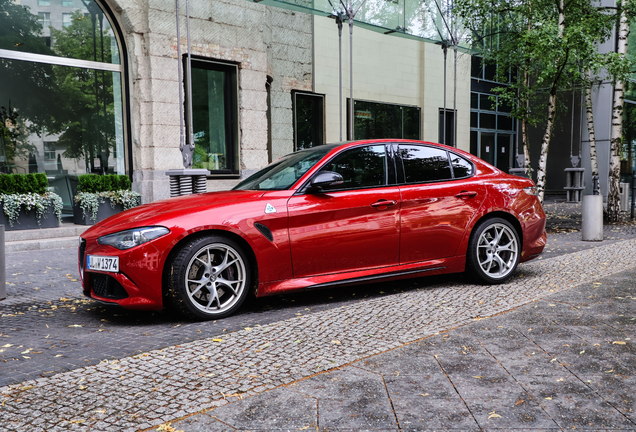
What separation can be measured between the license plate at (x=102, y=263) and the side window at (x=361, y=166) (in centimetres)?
206

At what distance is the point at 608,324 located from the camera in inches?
177

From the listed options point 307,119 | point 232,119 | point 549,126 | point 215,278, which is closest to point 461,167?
point 215,278

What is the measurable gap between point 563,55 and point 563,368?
28.0 feet

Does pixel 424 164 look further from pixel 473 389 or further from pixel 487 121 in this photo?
pixel 487 121

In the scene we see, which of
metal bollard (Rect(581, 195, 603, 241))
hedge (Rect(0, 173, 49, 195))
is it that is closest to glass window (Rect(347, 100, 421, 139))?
metal bollard (Rect(581, 195, 603, 241))

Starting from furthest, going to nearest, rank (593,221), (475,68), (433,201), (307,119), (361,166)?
(475,68) < (307,119) < (593,221) < (433,201) < (361,166)

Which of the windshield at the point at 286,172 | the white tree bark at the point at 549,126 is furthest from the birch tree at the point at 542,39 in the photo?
the windshield at the point at 286,172

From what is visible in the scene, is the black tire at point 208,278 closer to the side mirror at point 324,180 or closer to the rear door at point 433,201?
the side mirror at point 324,180

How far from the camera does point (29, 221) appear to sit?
10195 mm

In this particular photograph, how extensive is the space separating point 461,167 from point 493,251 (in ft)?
3.20

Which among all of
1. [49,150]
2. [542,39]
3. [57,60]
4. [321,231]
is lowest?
[321,231]

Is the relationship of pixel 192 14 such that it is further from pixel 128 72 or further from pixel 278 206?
pixel 278 206

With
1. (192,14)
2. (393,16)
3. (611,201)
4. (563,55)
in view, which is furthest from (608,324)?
(393,16)

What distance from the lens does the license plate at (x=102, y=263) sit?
456 cm
